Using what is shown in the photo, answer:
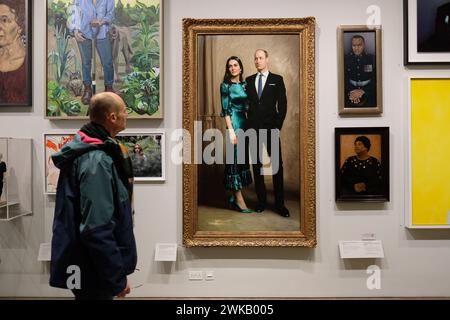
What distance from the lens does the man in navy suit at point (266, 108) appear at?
3.55 m

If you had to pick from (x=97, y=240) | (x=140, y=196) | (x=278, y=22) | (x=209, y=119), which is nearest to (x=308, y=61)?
(x=278, y=22)

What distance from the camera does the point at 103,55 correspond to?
356 cm

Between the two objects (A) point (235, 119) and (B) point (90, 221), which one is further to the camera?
(A) point (235, 119)

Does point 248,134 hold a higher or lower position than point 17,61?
lower

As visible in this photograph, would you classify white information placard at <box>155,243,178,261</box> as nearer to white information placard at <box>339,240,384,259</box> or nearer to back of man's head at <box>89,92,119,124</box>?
white information placard at <box>339,240,384,259</box>

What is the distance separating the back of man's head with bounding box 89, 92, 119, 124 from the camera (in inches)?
86.7

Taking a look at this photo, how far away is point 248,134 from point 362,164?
1.00 meters

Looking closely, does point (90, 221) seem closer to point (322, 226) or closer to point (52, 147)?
point (52, 147)

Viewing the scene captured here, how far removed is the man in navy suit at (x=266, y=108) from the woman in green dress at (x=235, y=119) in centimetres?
7

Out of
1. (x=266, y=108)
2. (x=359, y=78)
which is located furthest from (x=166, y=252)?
(x=359, y=78)

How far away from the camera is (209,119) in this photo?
3.55 meters

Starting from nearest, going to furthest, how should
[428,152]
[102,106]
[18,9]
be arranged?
1. [102,106]
2. [428,152]
3. [18,9]

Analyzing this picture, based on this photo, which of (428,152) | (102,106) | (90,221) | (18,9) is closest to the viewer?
(90,221)

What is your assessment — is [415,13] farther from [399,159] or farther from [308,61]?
[399,159]
